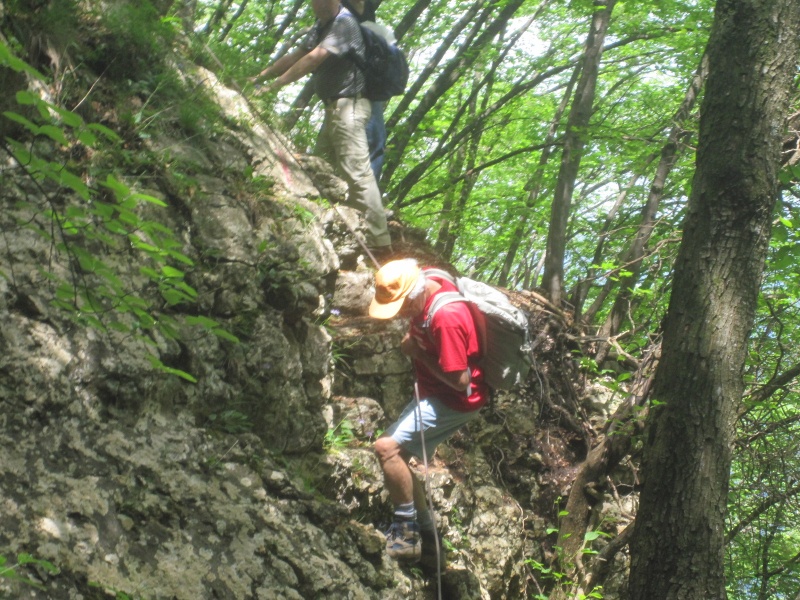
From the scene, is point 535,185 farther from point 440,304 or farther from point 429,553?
point 429,553

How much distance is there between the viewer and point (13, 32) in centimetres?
395

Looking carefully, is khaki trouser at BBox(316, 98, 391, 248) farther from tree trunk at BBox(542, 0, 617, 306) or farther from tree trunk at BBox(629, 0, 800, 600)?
tree trunk at BBox(629, 0, 800, 600)

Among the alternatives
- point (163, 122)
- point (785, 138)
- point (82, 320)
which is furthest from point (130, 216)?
point (785, 138)

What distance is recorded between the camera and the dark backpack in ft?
21.0

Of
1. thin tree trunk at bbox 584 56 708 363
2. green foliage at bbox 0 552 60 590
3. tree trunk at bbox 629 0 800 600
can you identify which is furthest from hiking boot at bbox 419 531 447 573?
thin tree trunk at bbox 584 56 708 363

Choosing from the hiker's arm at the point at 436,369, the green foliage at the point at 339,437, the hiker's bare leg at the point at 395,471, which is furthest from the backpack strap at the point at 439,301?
the green foliage at the point at 339,437

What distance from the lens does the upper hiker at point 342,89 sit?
20.2 feet

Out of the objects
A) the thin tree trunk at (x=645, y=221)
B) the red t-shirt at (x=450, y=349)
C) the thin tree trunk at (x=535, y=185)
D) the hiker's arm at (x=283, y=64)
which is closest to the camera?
the red t-shirt at (x=450, y=349)

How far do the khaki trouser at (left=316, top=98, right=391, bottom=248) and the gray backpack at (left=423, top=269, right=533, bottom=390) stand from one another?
2.40 meters

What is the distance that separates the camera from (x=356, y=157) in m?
6.52

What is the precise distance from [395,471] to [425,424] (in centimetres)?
35

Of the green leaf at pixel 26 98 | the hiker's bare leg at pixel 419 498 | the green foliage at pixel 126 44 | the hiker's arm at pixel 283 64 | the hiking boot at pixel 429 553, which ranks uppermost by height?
the hiker's arm at pixel 283 64

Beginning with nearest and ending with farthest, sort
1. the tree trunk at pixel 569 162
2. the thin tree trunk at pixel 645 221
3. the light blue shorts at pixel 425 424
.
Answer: the light blue shorts at pixel 425 424 < the thin tree trunk at pixel 645 221 < the tree trunk at pixel 569 162

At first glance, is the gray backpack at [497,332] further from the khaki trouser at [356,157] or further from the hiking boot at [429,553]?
the khaki trouser at [356,157]
